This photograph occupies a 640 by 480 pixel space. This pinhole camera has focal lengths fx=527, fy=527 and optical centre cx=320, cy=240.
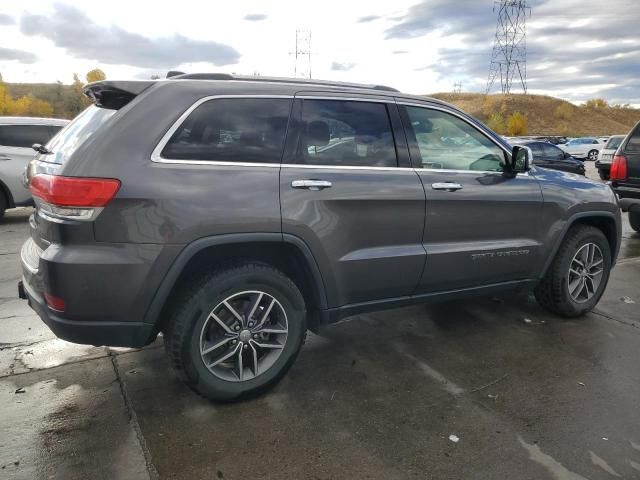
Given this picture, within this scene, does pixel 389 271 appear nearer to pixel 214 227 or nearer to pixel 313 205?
pixel 313 205

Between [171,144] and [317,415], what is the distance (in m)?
1.73

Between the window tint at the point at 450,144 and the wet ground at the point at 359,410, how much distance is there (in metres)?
1.38

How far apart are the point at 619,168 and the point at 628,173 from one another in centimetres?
15

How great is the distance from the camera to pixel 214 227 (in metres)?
2.84

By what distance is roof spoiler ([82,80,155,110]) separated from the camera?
2906 mm

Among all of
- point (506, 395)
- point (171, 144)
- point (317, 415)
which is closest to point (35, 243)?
point (171, 144)

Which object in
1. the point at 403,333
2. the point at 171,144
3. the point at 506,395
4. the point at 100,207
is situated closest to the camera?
the point at 100,207

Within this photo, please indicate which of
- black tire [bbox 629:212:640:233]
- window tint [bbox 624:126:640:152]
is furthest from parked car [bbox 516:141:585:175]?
window tint [bbox 624:126:640:152]

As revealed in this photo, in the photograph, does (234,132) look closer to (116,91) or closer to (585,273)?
(116,91)

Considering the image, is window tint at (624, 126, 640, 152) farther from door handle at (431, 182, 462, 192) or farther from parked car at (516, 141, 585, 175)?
parked car at (516, 141, 585, 175)

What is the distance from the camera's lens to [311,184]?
3.11 meters

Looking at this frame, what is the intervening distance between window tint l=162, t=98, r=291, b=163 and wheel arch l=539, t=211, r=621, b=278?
2568mm

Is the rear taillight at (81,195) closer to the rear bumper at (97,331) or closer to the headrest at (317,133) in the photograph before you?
the rear bumper at (97,331)

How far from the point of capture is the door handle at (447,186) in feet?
11.9
